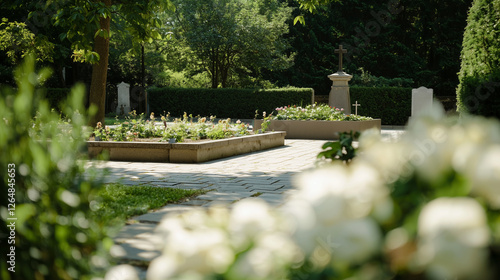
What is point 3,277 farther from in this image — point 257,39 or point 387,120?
point 257,39

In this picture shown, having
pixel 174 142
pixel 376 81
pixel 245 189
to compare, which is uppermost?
pixel 376 81

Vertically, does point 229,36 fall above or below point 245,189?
above

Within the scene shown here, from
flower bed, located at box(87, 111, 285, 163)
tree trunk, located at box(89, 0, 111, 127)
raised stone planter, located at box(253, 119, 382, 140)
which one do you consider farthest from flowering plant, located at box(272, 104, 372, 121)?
tree trunk, located at box(89, 0, 111, 127)

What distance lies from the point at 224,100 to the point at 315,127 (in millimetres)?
11764

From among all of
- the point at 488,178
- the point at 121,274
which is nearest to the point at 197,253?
the point at 121,274

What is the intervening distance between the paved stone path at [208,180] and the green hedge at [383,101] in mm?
13513

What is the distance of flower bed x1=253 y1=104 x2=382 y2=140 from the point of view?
52.9 ft

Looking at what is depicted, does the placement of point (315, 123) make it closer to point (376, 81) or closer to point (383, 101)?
point (383, 101)

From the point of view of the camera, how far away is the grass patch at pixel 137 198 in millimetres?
5094

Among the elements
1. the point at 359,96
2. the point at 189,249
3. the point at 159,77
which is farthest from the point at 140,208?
the point at 159,77

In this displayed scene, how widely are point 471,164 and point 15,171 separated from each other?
1.43 meters

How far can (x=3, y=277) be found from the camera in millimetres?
1546

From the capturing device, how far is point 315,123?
16344 mm

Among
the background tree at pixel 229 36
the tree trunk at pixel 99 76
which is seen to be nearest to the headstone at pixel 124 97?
the background tree at pixel 229 36
